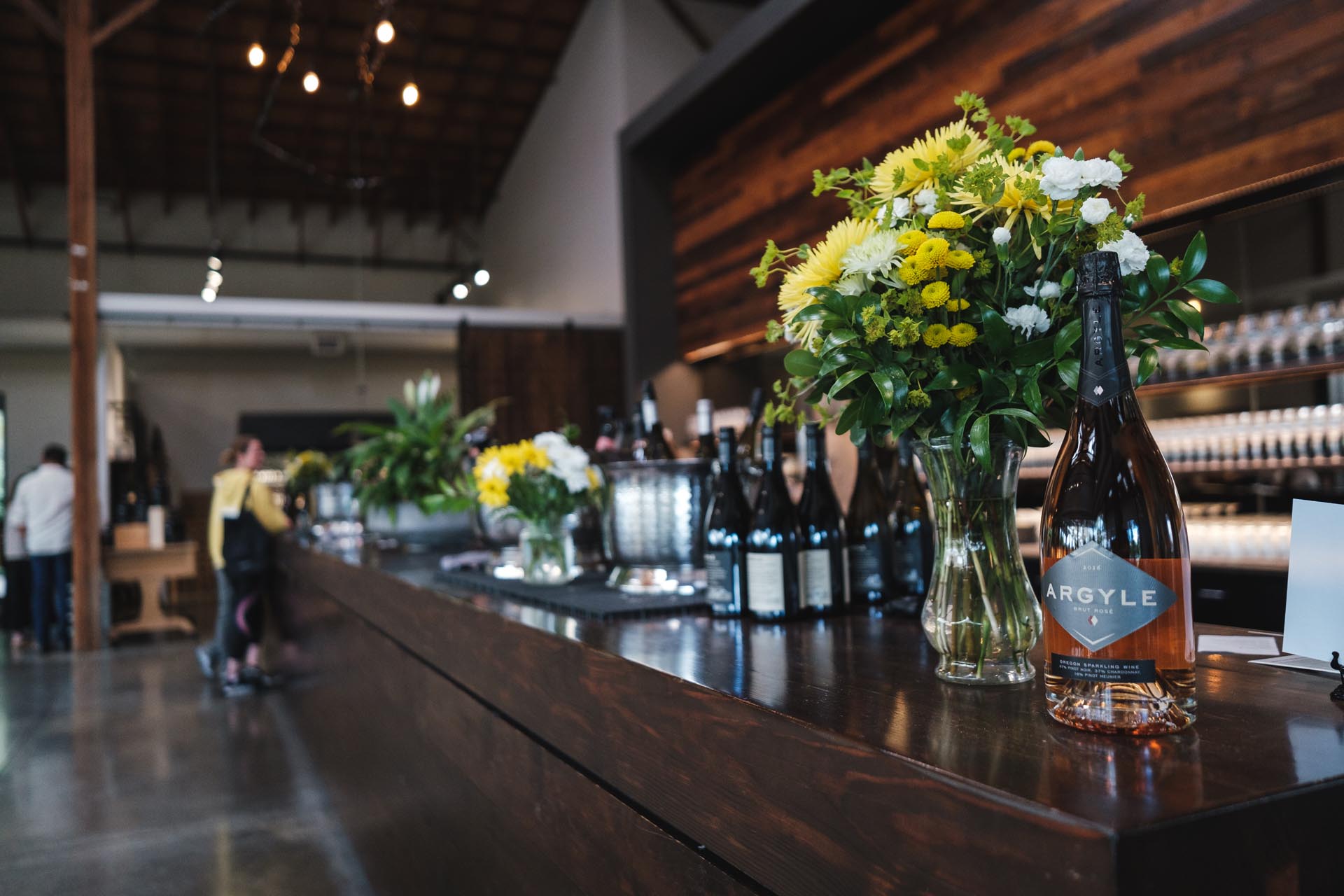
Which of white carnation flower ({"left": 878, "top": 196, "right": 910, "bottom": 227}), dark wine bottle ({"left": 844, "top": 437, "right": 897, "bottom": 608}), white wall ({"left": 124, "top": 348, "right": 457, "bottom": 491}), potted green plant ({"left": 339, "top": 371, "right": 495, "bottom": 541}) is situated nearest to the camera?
white carnation flower ({"left": 878, "top": 196, "right": 910, "bottom": 227})

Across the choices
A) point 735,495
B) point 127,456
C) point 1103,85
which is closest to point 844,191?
point 735,495

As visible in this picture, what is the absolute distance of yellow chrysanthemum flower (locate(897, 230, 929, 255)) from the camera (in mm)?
888

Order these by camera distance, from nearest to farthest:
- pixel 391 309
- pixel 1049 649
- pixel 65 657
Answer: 1. pixel 1049 649
2. pixel 65 657
3. pixel 391 309

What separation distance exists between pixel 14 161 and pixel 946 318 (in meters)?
13.2

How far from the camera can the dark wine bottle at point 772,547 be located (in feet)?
4.38

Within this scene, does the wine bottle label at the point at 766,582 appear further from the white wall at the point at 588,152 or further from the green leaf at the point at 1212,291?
the white wall at the point at 588,152

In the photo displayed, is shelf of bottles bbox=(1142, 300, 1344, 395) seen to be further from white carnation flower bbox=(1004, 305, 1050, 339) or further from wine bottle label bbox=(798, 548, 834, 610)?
white carnation flower bbox=(1004, 305, 1050, 339)

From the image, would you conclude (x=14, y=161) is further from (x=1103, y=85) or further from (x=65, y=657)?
(x=1103, y=85)

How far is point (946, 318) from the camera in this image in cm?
91

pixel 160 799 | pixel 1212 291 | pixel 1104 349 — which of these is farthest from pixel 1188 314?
pixel 160 799

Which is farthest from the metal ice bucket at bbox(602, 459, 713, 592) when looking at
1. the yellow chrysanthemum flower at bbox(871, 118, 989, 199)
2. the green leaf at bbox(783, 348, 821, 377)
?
the yellow chrysanthemum flower at bbox(871, 118, 989, 199)

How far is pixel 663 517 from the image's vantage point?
169 cm

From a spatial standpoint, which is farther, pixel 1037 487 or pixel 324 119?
pixel 324 119

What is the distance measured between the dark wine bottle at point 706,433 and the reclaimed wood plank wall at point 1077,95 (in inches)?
103
